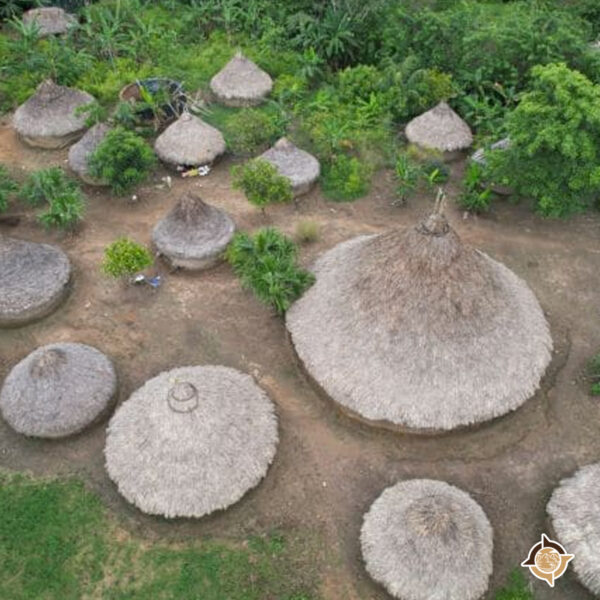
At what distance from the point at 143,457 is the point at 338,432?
340cm

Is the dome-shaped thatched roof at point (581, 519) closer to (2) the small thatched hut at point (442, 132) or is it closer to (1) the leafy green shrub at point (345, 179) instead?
(1) the leafy green shrub at point (345, 179)

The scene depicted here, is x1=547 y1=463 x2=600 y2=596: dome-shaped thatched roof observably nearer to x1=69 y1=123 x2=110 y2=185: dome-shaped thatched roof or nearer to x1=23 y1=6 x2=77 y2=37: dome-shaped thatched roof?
x1=69 y1=123 x2=110 y2=185: dome-shaped thatched roof

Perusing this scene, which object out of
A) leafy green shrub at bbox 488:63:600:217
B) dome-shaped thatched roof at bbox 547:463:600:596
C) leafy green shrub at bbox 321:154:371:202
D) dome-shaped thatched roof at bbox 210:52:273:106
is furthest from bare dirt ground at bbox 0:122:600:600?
dome-shaped thatched roof at bbox 210:52:273:106

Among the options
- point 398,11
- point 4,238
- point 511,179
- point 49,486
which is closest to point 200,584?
point 49,486

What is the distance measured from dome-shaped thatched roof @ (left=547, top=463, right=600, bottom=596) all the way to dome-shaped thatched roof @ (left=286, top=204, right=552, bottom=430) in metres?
1.56

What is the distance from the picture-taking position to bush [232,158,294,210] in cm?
1416

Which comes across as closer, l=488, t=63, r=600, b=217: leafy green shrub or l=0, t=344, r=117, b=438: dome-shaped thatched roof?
l=0, t=344, r=117, b=438: dome-shaped thatched roof

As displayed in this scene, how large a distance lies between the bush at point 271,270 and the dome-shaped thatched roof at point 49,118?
7.81 meters

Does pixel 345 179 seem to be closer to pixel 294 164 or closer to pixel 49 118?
pixel 294 164

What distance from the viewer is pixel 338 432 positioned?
1079 centimetres

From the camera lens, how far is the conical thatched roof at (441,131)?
1636 cm

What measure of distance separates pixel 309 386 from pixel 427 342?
249 centimetres

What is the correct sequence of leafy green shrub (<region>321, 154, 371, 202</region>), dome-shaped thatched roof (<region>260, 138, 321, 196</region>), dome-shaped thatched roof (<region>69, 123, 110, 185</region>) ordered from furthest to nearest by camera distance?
leafy green shrub (<region>321, 154, 371, 202</region>) < dome-shaped thatched roof (<region>69, 123, 110, 185</region>) < dome-shaped thatched roof (<region>260, 138, 321, 196</region>)

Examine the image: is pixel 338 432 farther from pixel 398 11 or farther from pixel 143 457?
pixel 398 11
